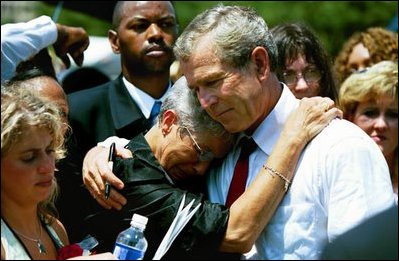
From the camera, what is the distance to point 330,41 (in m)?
9.69

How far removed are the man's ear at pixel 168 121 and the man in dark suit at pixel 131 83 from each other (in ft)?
3.48

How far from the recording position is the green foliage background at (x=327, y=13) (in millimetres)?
9125

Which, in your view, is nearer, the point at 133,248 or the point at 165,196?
the point at 133,248

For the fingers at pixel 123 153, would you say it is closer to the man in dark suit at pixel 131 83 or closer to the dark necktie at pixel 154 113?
the man in dark suit at pixel 131 83

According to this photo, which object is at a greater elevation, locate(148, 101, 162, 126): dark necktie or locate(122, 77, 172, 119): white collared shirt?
locate(122, 77, 172, 119): white collared shirt

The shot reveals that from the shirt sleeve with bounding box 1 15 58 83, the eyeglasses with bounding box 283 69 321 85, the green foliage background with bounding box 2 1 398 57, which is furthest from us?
the green foliage background with bounding box 2 1 398 57

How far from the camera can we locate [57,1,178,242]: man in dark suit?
5133 mm

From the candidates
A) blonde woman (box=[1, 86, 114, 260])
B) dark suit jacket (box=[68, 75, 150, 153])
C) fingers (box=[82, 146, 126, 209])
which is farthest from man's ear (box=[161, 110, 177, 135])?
dark suit jacket (box=[68, 75, 150, 153])

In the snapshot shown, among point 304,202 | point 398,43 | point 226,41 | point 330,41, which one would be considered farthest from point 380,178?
point 330,41

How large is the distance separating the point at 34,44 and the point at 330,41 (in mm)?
5555

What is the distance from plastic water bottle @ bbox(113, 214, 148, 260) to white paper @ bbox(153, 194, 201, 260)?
0.36ft

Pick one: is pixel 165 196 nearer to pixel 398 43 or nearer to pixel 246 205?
pixel 246 205

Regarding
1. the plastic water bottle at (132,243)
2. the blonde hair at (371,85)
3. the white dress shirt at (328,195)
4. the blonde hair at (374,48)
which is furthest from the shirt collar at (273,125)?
the blonde hair at (374,48)

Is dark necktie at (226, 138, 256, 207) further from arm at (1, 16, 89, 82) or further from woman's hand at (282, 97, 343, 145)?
arm at (1, 16, 89, 82)
